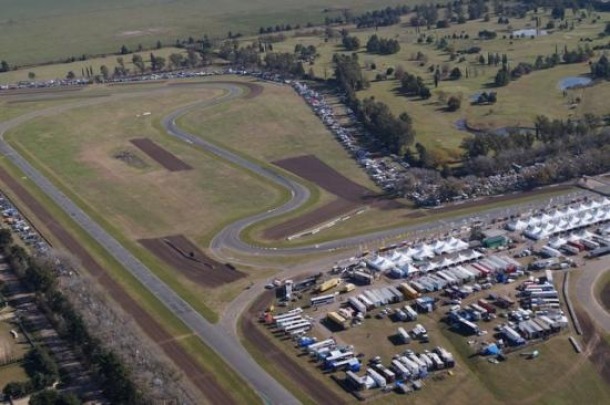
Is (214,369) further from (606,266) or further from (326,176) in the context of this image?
(326,176)

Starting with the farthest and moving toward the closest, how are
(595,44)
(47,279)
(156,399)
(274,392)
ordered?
(595,44), (47,279), (274,392), (156,399)

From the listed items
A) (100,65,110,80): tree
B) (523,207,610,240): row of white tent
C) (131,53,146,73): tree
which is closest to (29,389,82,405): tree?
(523,207,610,240): row of white tent

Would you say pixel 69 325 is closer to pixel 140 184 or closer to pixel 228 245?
pixel 228 245

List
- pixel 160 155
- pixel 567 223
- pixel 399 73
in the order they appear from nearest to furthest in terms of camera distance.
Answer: pixel 567 223 < pixel 160 155 < pixel 399 73

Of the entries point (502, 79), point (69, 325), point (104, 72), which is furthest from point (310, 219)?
point (104, 72)

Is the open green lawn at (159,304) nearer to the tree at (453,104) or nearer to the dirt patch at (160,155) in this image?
the dirt patch at (160,155)

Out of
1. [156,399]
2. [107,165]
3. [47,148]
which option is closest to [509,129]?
[107,165]

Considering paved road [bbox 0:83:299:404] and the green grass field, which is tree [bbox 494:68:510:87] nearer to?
the green grass field

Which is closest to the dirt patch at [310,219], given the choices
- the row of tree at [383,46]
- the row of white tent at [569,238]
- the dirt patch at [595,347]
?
the row of white tent at [569,238]
